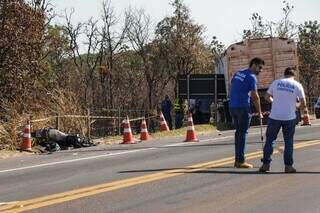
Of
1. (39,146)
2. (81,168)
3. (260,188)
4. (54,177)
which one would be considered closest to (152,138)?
(39,146)

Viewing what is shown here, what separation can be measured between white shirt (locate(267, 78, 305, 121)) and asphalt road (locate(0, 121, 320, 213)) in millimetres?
955

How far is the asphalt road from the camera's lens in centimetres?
823

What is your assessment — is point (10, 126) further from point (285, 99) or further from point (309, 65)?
point (309, 65)

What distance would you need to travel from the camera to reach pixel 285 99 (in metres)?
10.8

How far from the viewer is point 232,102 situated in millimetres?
11594

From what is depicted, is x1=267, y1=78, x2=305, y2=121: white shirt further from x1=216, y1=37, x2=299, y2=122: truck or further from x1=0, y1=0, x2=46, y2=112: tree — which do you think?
x1=216, y1=37, x2=299, y2=122: truck

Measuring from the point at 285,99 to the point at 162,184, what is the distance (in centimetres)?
260

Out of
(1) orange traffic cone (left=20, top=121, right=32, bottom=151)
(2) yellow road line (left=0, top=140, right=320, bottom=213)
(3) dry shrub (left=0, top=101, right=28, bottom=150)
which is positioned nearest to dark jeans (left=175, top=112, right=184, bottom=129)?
(3) dry shrub (left=0, top=101, right=28, bottom=150)

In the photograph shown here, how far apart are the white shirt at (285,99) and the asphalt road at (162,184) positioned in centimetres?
96

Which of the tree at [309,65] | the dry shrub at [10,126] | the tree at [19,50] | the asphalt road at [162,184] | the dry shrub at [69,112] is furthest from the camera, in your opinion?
the tree at [309,65]

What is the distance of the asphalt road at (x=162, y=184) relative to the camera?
8227 mm

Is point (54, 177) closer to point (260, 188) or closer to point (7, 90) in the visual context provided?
point (260, 188)

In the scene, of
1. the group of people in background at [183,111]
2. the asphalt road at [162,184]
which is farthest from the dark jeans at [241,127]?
the group of people in background at [183,111]

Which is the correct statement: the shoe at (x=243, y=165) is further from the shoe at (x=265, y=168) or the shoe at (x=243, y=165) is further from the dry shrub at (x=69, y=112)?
Answer: the dry shrub at (x=69, y=112)
